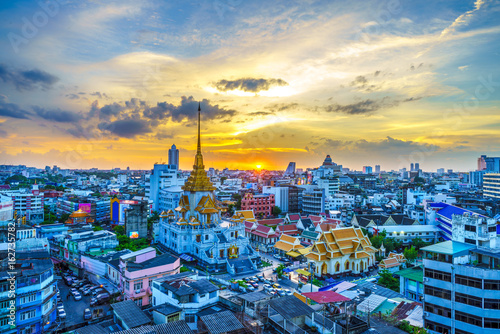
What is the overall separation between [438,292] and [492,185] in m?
65.0

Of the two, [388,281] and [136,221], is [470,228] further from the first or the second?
[136,221]

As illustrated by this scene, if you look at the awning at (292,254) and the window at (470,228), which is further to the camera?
the awning at (292,254)

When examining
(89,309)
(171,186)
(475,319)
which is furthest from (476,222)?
(171,186)

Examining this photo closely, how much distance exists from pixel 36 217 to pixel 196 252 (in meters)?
36.5

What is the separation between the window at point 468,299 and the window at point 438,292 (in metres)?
0.43

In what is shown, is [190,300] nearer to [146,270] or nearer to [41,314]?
[146,270]

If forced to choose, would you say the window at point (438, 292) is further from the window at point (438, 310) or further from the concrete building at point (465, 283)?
the window at point (438, 310)

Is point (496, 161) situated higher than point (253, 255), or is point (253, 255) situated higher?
point (496, 161)

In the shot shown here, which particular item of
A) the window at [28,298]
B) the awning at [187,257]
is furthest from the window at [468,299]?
the awning at [187,257]

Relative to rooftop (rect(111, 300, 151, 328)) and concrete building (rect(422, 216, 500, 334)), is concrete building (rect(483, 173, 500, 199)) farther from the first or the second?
rooftop (rect(111, 300, 151, 328))

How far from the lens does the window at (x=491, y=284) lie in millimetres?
16125

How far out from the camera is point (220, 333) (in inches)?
524

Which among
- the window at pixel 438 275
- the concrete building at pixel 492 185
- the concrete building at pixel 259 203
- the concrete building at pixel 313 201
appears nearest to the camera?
the window at pixel 438 275

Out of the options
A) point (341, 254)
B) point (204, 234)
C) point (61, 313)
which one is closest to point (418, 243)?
point (341, 254)
